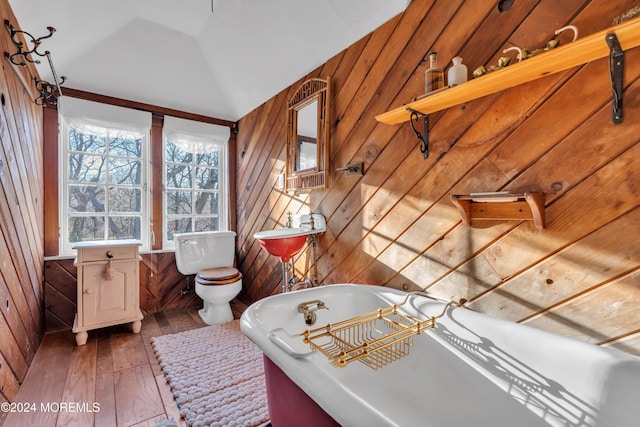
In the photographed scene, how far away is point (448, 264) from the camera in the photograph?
1.41 metres

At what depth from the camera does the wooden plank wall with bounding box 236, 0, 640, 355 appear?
3.21ft

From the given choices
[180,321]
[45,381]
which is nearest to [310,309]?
[45,381]

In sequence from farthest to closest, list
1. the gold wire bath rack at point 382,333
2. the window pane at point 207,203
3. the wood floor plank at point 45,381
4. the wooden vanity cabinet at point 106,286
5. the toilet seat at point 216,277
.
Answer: the window pane at point 207,203
the toilet seat at point 216,277
the wooden vanity cabinet at point 106,286
the wood floor plank at point 45,381
the gold wire bath rack at point 382,333

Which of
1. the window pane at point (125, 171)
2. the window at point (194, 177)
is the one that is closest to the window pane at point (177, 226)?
the window at point (194, 177)

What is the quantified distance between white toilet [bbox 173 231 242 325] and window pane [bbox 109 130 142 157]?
939 mm

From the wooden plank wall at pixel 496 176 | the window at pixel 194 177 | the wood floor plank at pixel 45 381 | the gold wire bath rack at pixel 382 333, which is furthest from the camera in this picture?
the window at pixel 194 177

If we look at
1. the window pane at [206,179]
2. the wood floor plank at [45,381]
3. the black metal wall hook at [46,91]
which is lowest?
the wood floor plank at [45,381]

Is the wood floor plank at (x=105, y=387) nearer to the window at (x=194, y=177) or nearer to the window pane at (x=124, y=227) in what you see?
the window pane at (x=124, y=227)

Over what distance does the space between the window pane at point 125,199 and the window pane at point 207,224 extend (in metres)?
0.58

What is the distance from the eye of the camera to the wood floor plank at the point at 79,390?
1.47 m

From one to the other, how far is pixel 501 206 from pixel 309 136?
4.75ft

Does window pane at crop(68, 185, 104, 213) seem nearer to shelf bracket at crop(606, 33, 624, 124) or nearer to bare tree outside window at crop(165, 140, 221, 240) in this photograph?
bare tree outside window at crop(165, 140, 221, 240)

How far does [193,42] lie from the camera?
2.57 m

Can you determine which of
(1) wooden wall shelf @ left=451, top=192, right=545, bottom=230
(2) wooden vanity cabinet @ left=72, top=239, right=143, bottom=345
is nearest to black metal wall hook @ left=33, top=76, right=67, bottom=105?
(2) wooden vanity cabinet @ left=72, top=239, right=143, bottom=345
